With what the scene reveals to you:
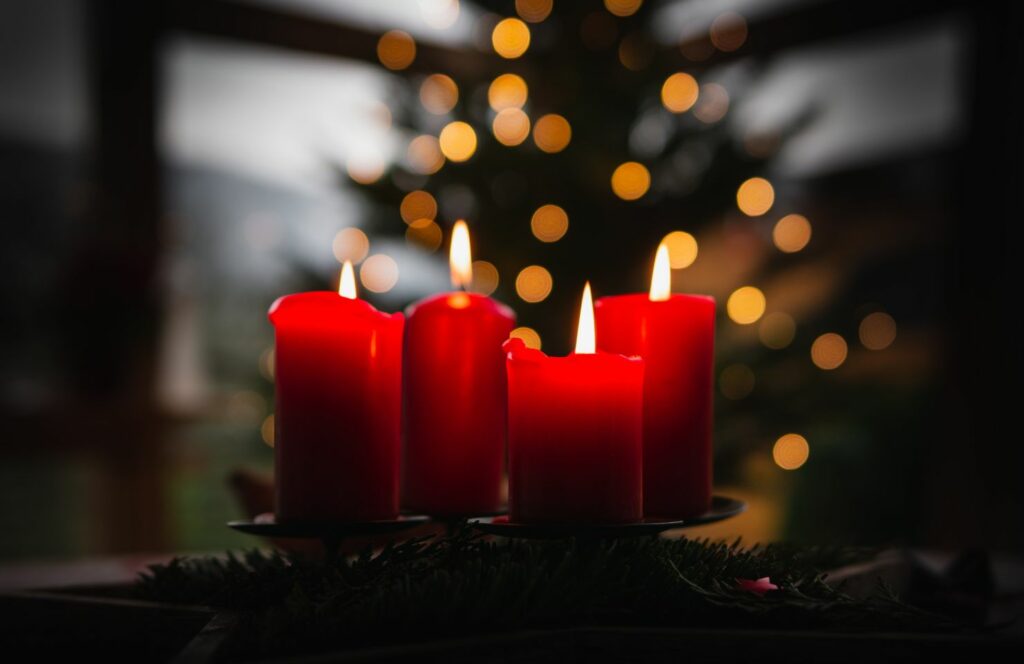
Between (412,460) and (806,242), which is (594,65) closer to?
(806,242)

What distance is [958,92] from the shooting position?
2645mm

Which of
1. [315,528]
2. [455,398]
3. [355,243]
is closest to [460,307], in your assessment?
→ [455,398]

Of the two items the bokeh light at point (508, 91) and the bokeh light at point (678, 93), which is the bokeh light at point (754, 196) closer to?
the bokeh light at point (678, 93)

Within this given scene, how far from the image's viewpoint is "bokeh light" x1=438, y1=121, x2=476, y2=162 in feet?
6.56

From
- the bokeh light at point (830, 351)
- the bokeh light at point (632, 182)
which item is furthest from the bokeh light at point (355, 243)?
the bokeh light at point (830, 351)

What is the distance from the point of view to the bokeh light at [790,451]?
237 centimetres

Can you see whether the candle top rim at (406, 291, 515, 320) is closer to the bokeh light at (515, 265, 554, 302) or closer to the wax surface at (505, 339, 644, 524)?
the wax surface at (505, 339, 644, 524)

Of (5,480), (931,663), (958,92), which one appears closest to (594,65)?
(958,92)

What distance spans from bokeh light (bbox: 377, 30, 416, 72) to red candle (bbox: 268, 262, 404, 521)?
1.73m

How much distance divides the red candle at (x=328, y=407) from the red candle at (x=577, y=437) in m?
0.10

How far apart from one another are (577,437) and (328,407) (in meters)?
0.16

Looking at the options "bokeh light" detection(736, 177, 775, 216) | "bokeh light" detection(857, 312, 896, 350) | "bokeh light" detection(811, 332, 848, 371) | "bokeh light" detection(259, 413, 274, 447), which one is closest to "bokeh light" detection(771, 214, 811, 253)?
"bokeh light" detection(736, 177, 775, 216)

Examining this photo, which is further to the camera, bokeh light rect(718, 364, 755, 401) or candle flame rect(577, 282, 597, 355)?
bokeh light rect(718, 364, 755, 401)

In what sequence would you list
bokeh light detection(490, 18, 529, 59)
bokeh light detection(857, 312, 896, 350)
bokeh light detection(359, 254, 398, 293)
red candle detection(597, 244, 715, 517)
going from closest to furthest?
red candle detection(597, 244, 715, 517), bokeh light detection(490, 18, 529, 59), bokeh light detection(359, 254, 398, 293), bokeh light detection(857, 312, 896, 350)
